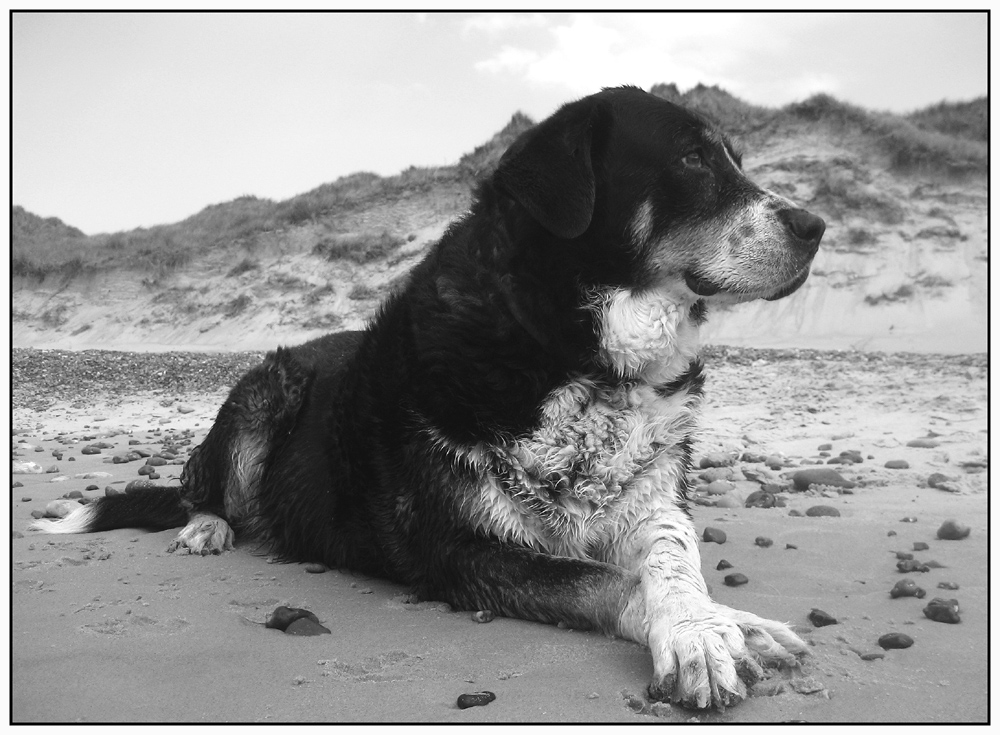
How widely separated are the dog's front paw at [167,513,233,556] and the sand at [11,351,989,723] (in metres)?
0.10

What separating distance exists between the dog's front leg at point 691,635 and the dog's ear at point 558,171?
141cm

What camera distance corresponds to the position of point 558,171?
3.73 m

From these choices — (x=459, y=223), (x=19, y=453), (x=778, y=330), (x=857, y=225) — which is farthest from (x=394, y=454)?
(x=857, y=225)

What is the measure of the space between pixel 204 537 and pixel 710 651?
3007 millimetres

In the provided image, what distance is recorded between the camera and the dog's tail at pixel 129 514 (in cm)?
516

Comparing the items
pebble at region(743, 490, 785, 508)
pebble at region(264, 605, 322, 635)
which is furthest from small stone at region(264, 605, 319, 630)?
pebble at region(743, 490, 785, 508)

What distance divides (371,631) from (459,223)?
193 cm

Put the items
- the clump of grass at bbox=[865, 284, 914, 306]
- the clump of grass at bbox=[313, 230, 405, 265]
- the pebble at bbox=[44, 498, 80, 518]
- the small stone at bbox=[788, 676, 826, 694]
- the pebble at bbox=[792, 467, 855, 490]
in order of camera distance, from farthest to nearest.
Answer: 1. the clump of grass at bbox=[313, 230, 405, 265]
2. the clump of grass at bbox=[865, 284, 914, 306]
3. the pebble at bbox=[792, 467, 855, 490]
4. the pebble at bbox=[44, 498, 80, 518]
5. the small stone at bbox=[788, 676, 826, 694]

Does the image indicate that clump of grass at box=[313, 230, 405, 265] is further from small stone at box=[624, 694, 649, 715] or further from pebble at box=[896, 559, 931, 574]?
small stone at box=[624, 694, 649, 715]

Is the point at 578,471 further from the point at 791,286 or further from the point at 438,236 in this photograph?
the point at 438,236

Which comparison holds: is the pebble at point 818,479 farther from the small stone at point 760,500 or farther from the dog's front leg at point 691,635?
the dog's front leg at point 691,635

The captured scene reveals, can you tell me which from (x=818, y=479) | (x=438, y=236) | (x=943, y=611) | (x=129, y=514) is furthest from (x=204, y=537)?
(x=438, y=236)

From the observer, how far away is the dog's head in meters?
3.81

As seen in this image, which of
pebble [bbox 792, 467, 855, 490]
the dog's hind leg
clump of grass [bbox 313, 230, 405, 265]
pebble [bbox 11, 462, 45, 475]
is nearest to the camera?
the dog's hind leg
